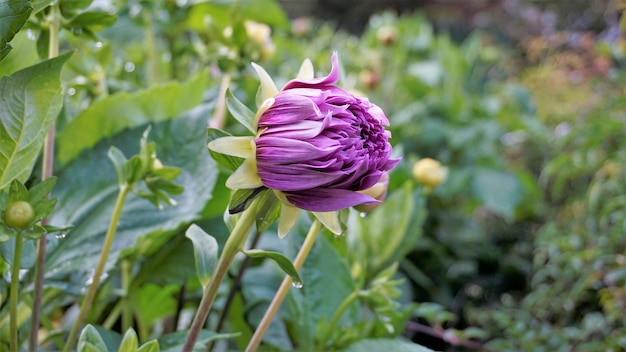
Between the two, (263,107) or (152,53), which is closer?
(263,107)

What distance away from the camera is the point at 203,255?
13.5 inches

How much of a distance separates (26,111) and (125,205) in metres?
0.16

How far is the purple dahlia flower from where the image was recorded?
11.9 inches

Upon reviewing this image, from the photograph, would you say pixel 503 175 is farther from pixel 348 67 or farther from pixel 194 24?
pixel 194 24

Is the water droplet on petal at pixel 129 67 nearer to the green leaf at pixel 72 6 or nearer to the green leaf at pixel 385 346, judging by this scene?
the green leaf at pixel 72 6

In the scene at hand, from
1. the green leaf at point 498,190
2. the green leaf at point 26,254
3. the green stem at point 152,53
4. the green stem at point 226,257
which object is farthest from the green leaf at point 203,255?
the green leaf at point 498,190

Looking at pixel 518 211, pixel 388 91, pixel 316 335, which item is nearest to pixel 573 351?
pixel 316 335

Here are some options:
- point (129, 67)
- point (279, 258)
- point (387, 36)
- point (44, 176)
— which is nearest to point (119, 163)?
point (44, 176)

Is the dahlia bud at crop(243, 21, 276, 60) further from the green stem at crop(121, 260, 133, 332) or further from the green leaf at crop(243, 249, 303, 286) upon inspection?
the green leaf at crop(243, 249, 303, 286)

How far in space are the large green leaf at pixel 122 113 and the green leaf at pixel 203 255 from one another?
0.20 m

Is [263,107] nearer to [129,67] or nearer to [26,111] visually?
[26,111]

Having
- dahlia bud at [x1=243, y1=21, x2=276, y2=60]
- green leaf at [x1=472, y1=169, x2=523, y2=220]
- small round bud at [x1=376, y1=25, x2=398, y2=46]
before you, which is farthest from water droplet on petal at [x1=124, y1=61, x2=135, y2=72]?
green leaf at [x1=472, y1=169, x2=523, y2=220]

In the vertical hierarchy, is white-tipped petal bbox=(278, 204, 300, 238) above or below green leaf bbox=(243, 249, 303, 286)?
above

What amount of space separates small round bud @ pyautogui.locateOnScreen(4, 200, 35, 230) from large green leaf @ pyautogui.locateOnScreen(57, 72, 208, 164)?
190mm
